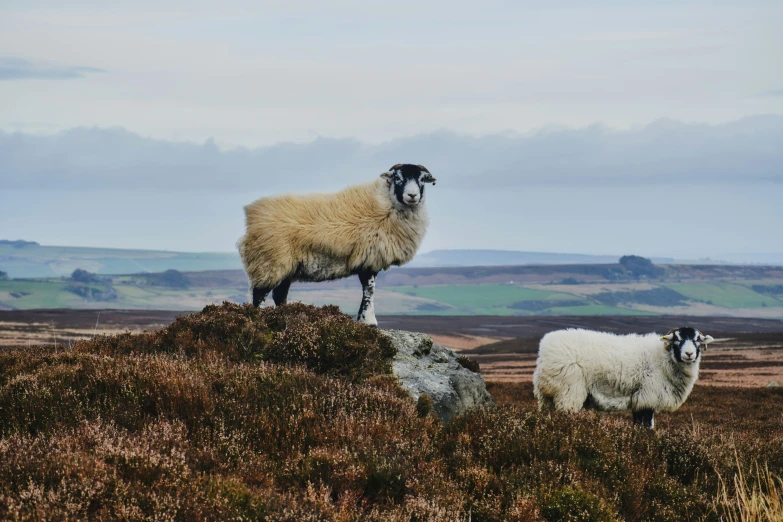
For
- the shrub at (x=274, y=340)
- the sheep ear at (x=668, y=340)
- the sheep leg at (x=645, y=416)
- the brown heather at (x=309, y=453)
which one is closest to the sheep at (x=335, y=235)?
the shrub at (x=274, y=340)

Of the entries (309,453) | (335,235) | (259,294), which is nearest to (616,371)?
(335,235)

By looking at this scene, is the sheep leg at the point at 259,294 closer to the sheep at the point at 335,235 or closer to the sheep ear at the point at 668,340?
the sheep at the point at 335,235

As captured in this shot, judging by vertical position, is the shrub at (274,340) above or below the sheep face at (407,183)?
below

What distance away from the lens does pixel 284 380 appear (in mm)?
7262

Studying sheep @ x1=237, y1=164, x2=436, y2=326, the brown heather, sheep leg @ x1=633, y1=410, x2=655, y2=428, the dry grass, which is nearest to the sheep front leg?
sheep @ x1=237, y1=164, x2=436, y2=326

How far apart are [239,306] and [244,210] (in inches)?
→ 76.8

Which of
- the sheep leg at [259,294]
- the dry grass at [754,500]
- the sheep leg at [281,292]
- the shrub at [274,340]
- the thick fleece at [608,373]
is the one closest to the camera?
the dry grass at [754,500]

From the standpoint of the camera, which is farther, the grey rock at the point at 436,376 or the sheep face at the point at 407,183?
the sheep face at the point at 407,183

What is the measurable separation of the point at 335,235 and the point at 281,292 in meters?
1.44

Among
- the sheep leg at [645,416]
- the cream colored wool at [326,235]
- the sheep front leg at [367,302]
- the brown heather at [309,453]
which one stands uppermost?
the cream colored wool at [326,235]

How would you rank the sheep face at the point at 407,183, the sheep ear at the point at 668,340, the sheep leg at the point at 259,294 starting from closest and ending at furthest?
the sheep face at the point at 407,183
the sheep leg at the point at 259,294
the sheep ear at the point at 668,340

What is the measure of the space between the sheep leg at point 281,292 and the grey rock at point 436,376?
1960 millimetres

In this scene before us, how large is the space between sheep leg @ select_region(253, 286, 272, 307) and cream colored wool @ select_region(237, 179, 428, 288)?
112mm

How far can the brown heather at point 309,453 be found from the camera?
476 centimetres
